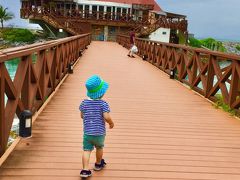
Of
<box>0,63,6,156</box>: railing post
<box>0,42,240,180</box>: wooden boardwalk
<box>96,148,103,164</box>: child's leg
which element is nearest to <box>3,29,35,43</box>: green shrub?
<box>0,42,240,180</box>: wooden boardwalk

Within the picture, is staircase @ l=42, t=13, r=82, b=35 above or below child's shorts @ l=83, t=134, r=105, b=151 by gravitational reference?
below

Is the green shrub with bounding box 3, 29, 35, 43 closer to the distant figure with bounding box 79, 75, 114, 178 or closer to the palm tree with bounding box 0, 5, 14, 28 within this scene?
the palm tree with bounding box 0, 5, 14, 28

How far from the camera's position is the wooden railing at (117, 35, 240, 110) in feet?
25.0

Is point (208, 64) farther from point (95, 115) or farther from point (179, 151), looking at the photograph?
point (95, 115)

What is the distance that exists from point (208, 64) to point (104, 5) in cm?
4663

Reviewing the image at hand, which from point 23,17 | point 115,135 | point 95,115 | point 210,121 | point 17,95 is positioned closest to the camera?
point 95,115

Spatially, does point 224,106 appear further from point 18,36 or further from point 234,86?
point 18,36

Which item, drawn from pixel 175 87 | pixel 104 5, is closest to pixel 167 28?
pixel 104 5

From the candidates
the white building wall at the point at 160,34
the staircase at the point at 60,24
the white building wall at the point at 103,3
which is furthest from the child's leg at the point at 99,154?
the white building wall at the point at 103,3

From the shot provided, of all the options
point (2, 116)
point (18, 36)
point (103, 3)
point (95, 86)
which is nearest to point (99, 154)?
point (95, 86)

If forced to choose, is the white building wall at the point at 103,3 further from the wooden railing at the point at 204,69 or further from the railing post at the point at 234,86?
the railing post at the point at 234,86

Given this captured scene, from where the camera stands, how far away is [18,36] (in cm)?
5572

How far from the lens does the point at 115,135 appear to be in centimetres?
574

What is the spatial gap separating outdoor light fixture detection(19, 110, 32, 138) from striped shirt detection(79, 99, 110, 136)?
3.49ft
